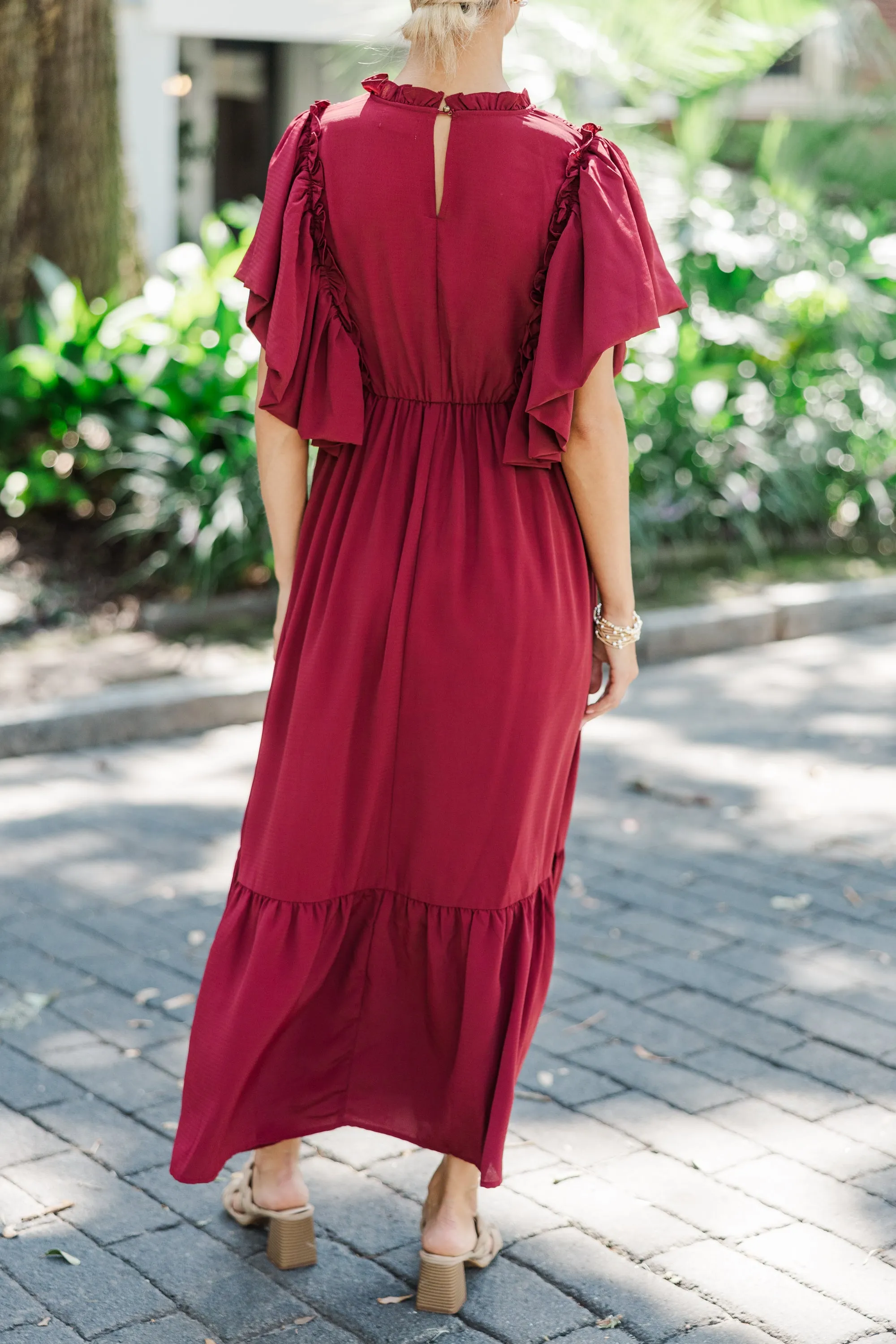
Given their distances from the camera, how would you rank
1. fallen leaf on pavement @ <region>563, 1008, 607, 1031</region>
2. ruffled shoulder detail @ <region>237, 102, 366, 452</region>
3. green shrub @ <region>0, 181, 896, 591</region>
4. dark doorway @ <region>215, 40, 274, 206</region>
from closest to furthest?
ruffled shoulder detail @ <region>237, 102, 366, 452</region> < fallen leaf on pavement @ <region>563, 1008, 607, 1031</region> < green shrub @ <region>0, 181, 896, 591</region> < dark doorway @ <region>215, 40, 274, 206</region>

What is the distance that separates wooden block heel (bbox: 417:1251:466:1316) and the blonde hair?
1.88m

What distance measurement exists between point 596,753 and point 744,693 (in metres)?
1.16

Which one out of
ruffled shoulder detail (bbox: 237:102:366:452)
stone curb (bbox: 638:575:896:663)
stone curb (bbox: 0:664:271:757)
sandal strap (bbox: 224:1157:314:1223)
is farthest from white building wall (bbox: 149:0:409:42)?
sandal strap (bbox: 224:1157:314:1223)

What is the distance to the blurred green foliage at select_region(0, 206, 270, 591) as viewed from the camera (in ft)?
21.8

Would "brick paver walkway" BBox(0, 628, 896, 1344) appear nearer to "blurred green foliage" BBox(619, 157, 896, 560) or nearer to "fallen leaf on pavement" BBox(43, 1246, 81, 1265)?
"fallen leaf on pavement" BBox(43, 1246, 81, 1265)

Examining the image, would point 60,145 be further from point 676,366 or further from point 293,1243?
point 293,1243

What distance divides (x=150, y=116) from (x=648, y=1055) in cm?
1058

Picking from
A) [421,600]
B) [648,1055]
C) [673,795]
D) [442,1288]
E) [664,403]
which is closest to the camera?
[421,600]

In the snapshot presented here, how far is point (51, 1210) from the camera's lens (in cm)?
269

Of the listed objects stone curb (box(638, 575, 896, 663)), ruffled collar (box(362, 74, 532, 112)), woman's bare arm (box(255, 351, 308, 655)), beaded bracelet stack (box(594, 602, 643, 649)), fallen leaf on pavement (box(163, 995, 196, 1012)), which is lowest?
fallen leaf on pavement (box(163, 995, 196, 1012))

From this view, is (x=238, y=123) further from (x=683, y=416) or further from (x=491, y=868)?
(x=491, y=868)

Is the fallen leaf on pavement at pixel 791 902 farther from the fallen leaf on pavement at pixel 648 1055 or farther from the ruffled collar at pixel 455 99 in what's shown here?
the ruffled collar at pixel 455 99

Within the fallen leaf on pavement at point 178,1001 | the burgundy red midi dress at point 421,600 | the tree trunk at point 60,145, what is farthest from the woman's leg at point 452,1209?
the tree trunk at point 60,145

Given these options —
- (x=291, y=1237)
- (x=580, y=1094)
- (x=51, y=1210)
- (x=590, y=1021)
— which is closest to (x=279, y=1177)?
(x=291, y=1237)
